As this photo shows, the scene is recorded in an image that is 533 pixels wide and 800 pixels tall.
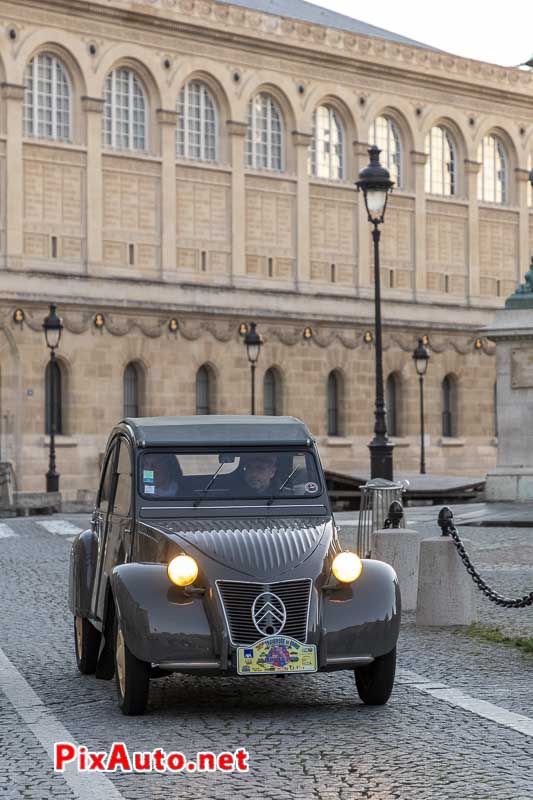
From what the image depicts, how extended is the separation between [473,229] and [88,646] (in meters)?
56.0

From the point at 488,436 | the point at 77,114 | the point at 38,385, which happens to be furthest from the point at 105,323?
the point at 488,436

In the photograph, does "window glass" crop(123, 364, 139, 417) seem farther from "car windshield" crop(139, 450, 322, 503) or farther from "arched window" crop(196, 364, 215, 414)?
"car windshield" crop(139, 450, 322, 503)

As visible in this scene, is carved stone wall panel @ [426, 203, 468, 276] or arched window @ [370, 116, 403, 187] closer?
arched window @ [370, 116, 403, 187]

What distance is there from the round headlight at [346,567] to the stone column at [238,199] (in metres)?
47.1

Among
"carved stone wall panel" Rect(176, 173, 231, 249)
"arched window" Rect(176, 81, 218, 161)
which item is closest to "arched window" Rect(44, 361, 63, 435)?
"carved stone wall panel" Rect(176, 173, 231, 249)

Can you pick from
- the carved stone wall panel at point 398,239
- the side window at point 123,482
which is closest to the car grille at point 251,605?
the side window at point 123,482

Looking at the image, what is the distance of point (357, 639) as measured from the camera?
9.80 m

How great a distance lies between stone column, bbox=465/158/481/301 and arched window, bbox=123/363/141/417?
16595 mm

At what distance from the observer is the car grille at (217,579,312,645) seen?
961 cm

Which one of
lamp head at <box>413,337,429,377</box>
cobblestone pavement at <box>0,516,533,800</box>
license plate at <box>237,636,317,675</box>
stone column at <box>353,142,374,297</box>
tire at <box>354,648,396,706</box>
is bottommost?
cobblestone pavement at <box>0,516,533,800</box>

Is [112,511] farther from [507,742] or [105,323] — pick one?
[105,323]

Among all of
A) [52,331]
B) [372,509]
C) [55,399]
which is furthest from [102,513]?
[55,399]

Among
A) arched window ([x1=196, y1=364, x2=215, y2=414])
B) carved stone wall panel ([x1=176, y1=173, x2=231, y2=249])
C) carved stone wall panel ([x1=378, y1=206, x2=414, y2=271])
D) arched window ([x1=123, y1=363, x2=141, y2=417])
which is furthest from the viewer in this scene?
carved stone wall panel ([x1=378, y1=206, x2=414, y2=271])

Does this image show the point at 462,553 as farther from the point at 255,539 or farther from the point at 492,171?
the point at 492,171
